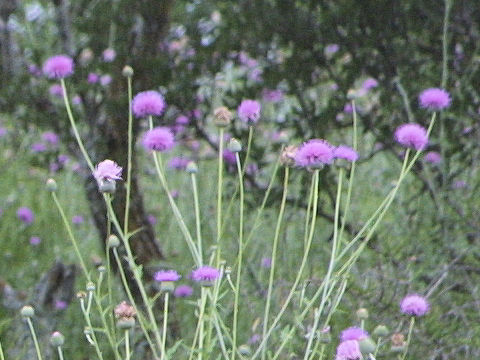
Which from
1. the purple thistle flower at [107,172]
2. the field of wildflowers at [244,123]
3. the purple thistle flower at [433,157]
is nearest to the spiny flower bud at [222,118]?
the purple thistle flower at [107,172]

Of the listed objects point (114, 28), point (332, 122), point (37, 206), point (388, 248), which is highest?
point (114, 28)

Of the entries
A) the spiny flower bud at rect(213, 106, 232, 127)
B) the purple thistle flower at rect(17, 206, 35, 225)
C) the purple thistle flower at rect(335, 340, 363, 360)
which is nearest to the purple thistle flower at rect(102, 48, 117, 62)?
the purple thistle flower at rect(17, 206, 35, 225)

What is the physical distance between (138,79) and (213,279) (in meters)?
1.45

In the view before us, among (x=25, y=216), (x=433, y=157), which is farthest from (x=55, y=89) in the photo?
(x=433, y=157)

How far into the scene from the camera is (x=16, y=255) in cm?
380

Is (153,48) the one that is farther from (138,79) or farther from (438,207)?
(438,207)

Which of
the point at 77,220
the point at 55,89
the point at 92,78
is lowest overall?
the point at 77,220

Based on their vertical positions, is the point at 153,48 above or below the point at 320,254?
above

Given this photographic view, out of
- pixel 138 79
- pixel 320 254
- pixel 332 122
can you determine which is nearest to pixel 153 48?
pixel 138 79

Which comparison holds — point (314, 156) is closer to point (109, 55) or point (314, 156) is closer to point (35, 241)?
point (109, 55)

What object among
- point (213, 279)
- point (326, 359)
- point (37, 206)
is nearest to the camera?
point (213, 279)

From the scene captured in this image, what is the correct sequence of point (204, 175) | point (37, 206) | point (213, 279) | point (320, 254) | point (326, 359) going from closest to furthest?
point (213, 279)
point (326, 359)
point (320, 254)
point (204, 175)
point (37, 206)

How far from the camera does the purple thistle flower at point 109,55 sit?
3.03m

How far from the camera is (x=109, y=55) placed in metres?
3.09
